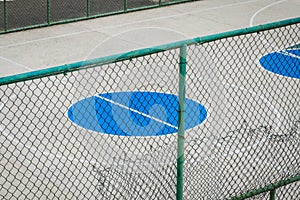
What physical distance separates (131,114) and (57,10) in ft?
27.3

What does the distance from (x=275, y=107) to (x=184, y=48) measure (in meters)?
7.89

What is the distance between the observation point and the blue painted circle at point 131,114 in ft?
43.8

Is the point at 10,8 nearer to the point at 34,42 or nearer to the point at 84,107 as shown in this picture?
the point at 34,42

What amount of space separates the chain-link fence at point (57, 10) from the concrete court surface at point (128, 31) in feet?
1.04

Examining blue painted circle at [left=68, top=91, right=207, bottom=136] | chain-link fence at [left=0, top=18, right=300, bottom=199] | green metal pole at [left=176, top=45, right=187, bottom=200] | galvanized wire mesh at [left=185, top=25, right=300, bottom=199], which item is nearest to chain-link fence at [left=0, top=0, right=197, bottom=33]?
chain-link fence at [left=0, top=18, right=300, bottom=199]

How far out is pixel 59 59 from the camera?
56.3 ft

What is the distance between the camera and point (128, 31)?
19.3 metres

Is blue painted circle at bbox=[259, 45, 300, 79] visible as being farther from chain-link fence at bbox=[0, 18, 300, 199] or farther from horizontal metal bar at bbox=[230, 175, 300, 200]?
horizontal metal bar at bbox=[230, 175, 300, 200]

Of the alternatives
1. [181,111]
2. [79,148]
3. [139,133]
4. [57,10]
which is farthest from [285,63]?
[181,111]

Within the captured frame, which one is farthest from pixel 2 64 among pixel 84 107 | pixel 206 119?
pixel 206 119

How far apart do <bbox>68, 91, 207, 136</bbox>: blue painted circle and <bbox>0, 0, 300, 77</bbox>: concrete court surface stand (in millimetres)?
2698

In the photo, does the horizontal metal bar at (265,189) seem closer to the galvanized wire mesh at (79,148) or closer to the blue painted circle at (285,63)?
the galvanized wire mesh at (79,148)

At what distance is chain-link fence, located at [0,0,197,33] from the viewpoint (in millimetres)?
19953

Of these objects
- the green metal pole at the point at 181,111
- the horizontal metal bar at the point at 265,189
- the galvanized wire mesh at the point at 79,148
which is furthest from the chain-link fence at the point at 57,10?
the green metal pole at the point at 181,111
